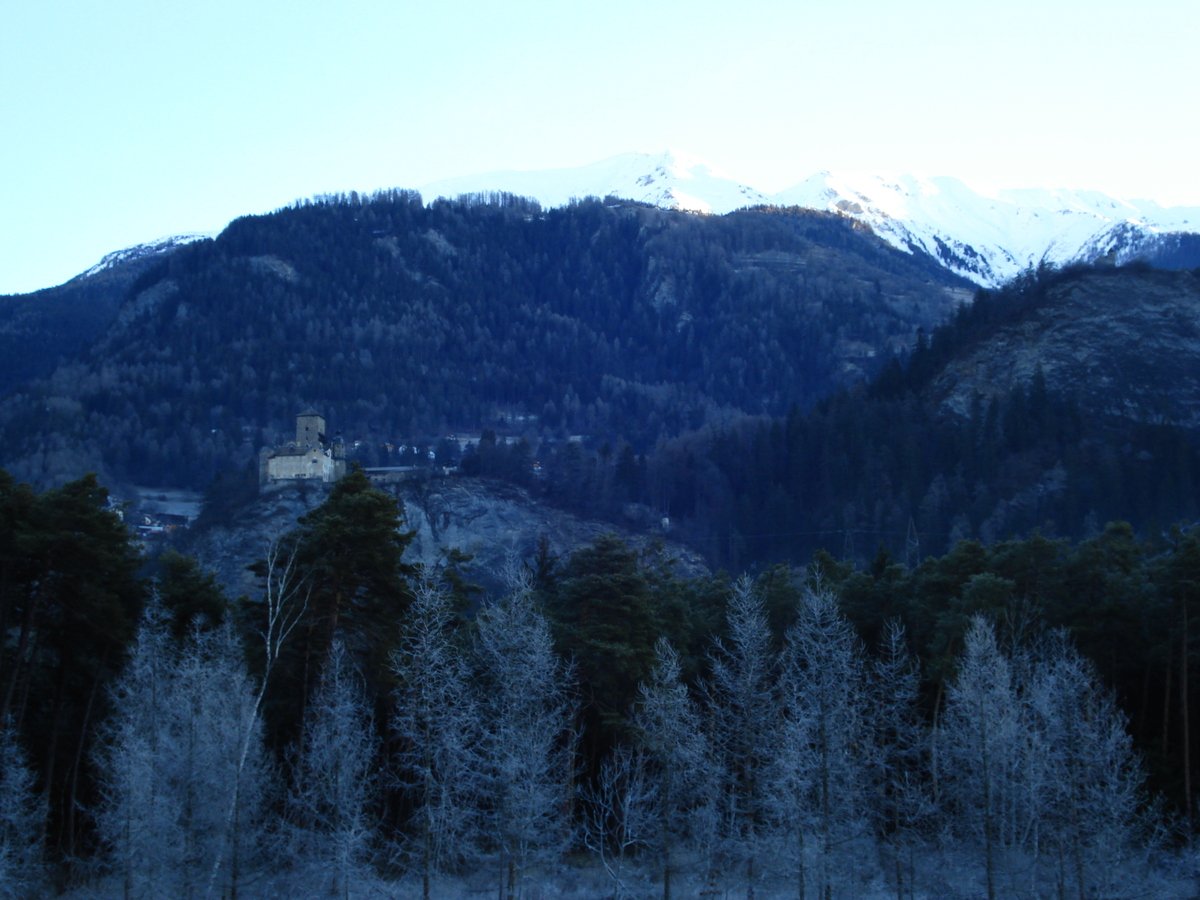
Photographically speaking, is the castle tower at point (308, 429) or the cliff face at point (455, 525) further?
the castle tower at point (308, 429)

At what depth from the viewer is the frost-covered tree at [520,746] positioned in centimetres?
3092

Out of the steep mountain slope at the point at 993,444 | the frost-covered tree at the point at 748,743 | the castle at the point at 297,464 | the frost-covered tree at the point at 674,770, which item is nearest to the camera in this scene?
the frost-covered tree at the point at 674,770

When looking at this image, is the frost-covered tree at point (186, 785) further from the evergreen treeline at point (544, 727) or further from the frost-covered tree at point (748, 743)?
the frost-covered tree at point (748, 743)

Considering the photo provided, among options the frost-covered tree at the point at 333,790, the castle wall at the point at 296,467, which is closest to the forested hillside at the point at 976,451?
the castle wall at the point at 296,467

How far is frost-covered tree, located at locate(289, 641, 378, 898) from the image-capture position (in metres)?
30.1

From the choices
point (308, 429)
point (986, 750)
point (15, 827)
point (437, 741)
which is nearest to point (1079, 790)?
point (986, 750)

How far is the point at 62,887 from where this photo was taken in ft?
115

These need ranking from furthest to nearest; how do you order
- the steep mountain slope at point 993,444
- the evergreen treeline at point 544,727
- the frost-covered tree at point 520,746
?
the steep mountain slope at point 993,444, the evergreen treeline at point 544,727, the frost-covered tree at point 520,746

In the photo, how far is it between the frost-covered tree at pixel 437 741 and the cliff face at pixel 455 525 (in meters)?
82.6

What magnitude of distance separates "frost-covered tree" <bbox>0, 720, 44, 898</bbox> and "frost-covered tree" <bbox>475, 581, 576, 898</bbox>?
1205 centimetres

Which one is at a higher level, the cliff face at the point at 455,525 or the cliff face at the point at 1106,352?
the cliff face at the point at 1106,352

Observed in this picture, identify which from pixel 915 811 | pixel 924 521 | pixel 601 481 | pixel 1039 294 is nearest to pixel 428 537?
pixel 601 481

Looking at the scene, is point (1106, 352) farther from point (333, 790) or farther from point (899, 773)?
point (333, 790)

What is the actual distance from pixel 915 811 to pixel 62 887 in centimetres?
2486
